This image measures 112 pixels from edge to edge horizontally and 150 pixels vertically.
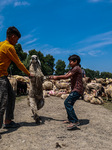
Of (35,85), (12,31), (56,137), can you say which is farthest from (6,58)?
(56,137)

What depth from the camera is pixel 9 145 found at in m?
3.21

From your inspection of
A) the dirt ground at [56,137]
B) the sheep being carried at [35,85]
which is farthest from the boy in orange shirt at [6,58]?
the sheep being carried at [35,85]

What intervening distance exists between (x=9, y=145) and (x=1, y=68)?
175 cm

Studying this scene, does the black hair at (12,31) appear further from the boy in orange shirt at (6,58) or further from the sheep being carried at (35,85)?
the sheep being carried at (35,85)

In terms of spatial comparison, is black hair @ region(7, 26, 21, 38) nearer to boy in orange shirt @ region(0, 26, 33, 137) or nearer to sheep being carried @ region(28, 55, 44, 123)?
boy in orange shirt @ region(0, 26, 33, 137)

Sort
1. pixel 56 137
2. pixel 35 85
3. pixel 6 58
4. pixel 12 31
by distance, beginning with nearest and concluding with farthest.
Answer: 1. pixel 56 137
2. pixel 6 58
3. pixel 12 31
4. pixel 35 85

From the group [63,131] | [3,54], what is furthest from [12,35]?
[63,131]

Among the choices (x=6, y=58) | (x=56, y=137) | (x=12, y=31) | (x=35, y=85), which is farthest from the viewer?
(x=35, y=85)

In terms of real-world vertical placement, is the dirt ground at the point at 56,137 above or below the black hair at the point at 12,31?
below

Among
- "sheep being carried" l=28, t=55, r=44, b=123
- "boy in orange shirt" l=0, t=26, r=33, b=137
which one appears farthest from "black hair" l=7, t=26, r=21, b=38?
"sheep being carried" l=28, t=55, r=44, b=123

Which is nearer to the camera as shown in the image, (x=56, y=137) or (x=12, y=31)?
(x=56, y=137)

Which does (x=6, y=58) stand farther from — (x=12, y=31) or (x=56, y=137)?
(x=56, y=137)

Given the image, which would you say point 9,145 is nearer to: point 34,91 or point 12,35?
point 34,91

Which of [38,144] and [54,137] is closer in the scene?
[38,144]
